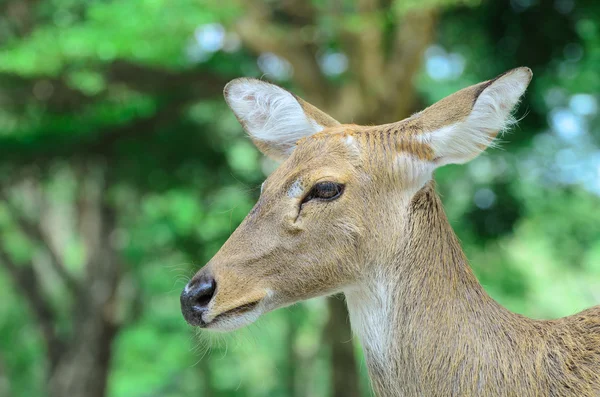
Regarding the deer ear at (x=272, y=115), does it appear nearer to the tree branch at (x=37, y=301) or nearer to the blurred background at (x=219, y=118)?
the blurred background at (x=219, y=118)

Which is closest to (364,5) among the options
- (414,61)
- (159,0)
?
(414,61)

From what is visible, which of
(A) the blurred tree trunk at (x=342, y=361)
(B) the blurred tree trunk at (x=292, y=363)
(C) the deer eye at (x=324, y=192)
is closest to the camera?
(C) the deer eye at (x=324, y=192)

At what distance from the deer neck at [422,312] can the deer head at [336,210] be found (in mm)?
54

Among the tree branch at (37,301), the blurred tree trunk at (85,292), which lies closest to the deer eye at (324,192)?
the blurred tree trunk at (85,292)

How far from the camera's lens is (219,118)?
13570mm

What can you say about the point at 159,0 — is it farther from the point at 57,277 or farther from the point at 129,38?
the point at 57,277

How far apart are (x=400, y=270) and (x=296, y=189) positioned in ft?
1.70

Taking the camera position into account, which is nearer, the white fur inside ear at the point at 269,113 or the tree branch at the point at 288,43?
the white fur inside ear at the point at 269,113

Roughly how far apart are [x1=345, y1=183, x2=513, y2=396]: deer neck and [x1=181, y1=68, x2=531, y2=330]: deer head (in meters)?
0.05

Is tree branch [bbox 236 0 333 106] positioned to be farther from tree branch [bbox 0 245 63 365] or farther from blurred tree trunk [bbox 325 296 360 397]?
tree branch [bbox 0 245 63 365]

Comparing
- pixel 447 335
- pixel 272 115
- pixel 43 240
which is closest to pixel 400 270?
pixel 447 335

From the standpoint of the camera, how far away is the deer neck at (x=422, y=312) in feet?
9.66

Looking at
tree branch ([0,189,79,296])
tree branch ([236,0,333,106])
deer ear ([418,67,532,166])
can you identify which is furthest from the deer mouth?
tree branch ([0,189,79,296])

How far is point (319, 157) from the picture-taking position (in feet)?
10.3
